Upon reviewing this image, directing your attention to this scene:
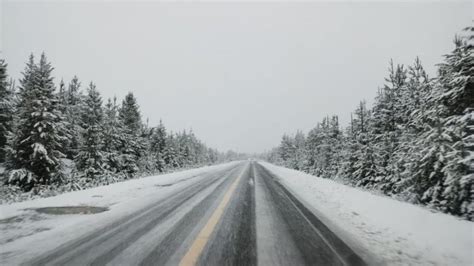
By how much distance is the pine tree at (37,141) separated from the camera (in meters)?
15.3

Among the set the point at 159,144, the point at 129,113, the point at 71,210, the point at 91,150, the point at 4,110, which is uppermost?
the point at 129,113

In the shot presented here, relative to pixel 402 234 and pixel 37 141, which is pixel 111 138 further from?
pixel 402 234

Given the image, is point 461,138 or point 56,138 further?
point 56,138

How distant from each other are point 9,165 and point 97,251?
17791 millimetres

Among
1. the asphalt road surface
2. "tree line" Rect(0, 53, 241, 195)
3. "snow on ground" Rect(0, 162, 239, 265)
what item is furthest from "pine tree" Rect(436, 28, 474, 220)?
"tree line" Rect(0, 53, 241, 195)

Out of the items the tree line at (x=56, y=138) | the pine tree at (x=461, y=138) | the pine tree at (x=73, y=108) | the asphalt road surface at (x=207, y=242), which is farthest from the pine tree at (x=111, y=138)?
the pine tree at (x=461, y=138)

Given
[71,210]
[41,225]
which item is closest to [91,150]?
[71,210]

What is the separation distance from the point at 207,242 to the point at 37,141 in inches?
674

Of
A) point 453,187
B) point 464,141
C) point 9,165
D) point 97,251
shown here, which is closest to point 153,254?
point 97,251

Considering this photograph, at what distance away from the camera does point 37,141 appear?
15.6 m

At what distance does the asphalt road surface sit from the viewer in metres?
3.31

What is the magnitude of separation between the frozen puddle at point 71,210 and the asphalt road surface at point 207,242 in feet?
4.38

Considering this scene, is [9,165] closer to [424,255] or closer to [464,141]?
[424,255]

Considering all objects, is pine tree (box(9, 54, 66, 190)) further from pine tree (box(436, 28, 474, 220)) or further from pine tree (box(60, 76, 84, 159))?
pine tree (box(436, 28, 474, 220))
